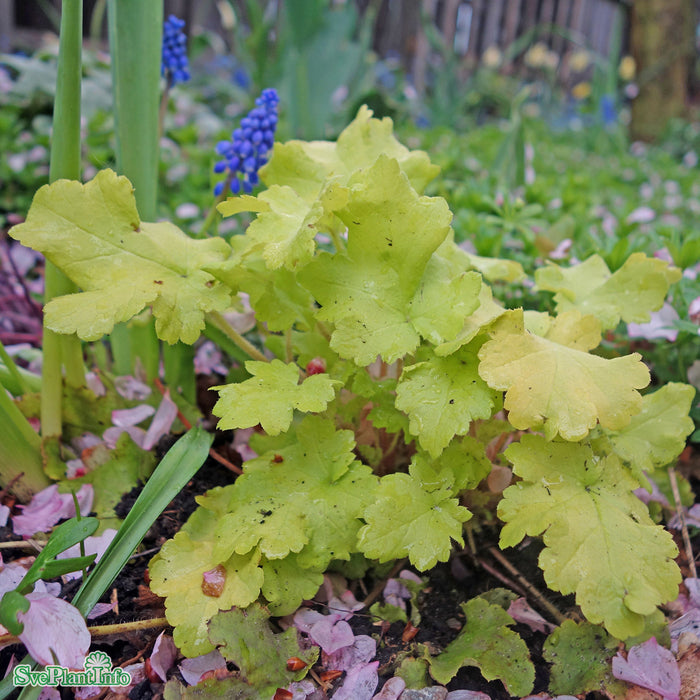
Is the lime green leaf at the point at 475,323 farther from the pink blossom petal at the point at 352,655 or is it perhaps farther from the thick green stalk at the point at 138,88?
the thick green stalk at the point at 138,88

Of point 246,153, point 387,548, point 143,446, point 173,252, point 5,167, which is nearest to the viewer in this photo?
point 387,548

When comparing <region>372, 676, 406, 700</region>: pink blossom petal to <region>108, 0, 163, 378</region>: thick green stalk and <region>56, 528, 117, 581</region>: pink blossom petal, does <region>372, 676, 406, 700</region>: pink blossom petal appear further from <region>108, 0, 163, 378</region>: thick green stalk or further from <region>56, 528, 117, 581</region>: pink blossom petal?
<region>108, 0, 163, 378</region>: thick green stalk

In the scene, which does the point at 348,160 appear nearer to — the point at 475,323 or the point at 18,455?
the point at 475,323

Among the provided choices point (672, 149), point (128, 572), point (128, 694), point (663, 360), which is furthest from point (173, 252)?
point (672, 149)

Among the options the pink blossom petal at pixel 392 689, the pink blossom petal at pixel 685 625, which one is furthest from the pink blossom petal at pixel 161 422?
the pink blossom petal at pixel 685 625

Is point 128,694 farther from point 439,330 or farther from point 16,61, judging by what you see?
point 16,61

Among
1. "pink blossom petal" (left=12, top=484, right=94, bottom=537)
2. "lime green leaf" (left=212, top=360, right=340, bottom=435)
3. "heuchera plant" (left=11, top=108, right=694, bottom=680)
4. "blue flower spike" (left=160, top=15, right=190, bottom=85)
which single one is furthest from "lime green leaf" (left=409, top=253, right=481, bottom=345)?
"blue flower spike" (left=160, top=15, right=190, bottom=85)

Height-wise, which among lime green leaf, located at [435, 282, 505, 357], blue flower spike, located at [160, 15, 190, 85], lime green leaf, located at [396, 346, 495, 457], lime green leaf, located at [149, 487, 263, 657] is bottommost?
lime green leaf, located at [149, 487, 263, 657]
